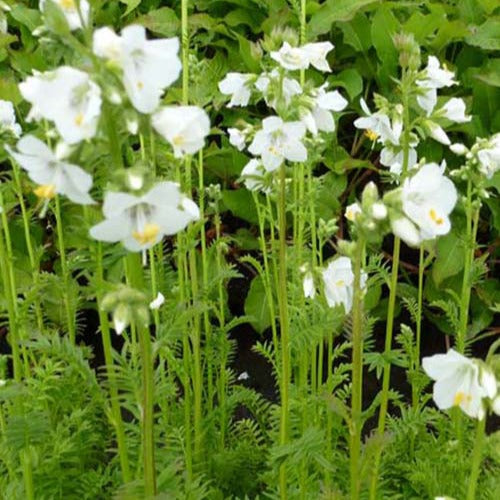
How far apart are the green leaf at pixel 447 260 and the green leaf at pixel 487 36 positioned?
78cm

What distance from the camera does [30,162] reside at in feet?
4.08

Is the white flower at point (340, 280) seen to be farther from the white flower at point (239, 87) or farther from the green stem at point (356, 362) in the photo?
the white flower at point (239, 87)

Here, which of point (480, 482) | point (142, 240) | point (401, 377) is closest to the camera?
A: point (142, 240)

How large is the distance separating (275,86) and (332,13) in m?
1.67

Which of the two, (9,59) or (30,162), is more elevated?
(30,162)

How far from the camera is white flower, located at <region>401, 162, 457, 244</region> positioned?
1429mm

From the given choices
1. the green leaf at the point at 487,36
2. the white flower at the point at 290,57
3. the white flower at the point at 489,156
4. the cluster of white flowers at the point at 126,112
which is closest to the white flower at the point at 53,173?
the cluster of white flowers at the point at 126,112

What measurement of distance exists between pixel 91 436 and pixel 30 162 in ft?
4.48

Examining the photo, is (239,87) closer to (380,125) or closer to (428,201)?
(380,125)

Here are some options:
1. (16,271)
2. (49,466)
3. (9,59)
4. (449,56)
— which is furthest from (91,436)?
(449,56)

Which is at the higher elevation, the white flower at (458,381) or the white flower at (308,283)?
the white flower at (458,381)

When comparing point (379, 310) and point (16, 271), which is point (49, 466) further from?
point (379, 310)

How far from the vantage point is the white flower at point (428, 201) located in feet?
4.69

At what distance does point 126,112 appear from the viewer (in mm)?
1194
